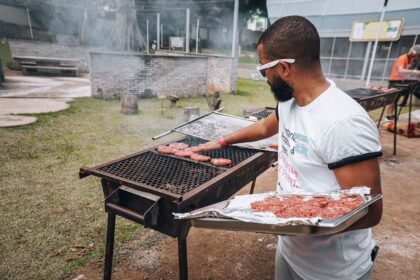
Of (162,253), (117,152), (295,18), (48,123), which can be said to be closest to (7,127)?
(48,123)

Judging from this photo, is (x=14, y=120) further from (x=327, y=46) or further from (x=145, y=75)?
(x=327, y=46)

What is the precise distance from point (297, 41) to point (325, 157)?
2.05ft

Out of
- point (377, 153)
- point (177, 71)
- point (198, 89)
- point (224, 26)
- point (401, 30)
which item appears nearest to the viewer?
point (377, 153)

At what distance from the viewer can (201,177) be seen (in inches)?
91.8

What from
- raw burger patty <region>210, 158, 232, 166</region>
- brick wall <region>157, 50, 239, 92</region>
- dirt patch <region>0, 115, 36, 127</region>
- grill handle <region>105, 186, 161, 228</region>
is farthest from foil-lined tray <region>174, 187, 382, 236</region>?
brick wall <region>157, 50, 239, 92</region>

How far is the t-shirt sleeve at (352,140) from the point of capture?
1200 millimetres

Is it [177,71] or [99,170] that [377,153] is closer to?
[99,170]

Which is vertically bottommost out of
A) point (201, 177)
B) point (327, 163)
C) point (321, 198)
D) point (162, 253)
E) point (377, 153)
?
point (162, 253)

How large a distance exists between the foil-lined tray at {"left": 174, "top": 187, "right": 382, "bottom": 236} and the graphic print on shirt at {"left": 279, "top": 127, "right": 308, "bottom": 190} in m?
0.28

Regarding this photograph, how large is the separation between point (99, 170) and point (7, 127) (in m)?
6.02

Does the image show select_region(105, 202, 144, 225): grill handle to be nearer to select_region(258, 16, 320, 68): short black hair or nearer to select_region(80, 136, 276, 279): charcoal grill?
select_region(80, 136, 276, 279): charcoal grill

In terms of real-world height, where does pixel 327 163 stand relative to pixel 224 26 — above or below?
below

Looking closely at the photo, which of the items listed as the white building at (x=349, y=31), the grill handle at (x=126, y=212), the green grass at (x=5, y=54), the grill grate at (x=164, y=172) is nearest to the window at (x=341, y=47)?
the white building at (x=349, y=31)

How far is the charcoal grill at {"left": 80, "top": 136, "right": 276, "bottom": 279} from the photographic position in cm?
197
